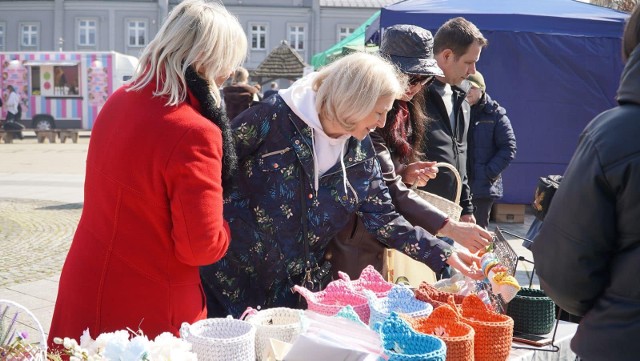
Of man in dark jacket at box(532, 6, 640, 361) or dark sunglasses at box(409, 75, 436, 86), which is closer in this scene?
man in dark jacket at box(532, 6, 640, 361)

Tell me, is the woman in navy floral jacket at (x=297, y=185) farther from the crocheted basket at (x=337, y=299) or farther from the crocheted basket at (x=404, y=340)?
the crocheted basket at (x=404, y=340)

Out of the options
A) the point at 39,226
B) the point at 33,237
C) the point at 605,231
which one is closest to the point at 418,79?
the point at 605,231

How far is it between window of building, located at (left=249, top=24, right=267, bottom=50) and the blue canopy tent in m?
34.3

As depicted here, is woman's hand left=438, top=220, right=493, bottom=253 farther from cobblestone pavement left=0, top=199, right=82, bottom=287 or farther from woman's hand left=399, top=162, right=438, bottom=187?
cobblestone pavement left=0, top=199, right=82, bottom=287

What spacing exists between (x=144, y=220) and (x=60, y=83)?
2369 cm

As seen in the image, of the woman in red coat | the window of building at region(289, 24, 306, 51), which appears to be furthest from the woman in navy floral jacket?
the window of building at region(289, 24, 306, 51)

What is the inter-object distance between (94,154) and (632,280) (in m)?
1.35

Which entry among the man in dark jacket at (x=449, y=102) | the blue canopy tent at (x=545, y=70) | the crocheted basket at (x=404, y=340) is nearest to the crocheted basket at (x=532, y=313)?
the crocheted basket at (x=404, y=340)

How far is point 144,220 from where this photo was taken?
1.82 meters

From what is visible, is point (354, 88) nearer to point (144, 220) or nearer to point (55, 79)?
point (144, 220)

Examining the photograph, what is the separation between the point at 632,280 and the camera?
1.42m

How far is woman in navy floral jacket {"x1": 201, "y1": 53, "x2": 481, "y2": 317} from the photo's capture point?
2225mm

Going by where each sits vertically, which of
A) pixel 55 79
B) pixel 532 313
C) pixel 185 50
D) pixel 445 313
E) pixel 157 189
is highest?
pixel 185 50

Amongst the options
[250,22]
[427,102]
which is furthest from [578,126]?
[250,22]
